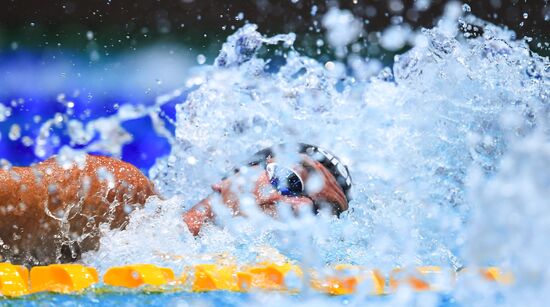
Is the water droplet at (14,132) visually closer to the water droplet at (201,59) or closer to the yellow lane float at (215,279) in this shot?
the water droplet at (201,59)

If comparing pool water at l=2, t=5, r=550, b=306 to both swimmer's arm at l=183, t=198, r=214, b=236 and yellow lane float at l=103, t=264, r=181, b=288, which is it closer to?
swimmer's arm at l=183, t=198, r=214, b=236

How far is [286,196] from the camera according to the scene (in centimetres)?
206

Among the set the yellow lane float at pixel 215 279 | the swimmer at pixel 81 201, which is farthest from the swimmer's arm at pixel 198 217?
the yellow lane float at pixel 215 279

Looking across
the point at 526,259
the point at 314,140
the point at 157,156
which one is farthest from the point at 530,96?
the point at 526,259

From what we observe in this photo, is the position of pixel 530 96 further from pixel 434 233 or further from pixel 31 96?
pixel 31 96

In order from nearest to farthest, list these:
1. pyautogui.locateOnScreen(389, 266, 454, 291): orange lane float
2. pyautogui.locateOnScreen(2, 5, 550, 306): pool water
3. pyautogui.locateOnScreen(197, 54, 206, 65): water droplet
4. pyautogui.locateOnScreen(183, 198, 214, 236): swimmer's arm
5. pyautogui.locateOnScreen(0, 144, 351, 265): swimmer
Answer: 1. pyautogui.locateOnScreen(389, 266, 454, 291): orange lane float
2. pyautogui.locateOnScreen(0, 144, 351, 265): swimmer
3. pyautogui.locateOnScreen(2, 5, 550, 306): pool water
4. pyautogui.locateOnScreen(183, 198, 214, 236): swimmer's arm
5. pyautogui.locateOnScreen(197, 54, 206, 65): water droplet

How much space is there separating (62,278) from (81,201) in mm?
322

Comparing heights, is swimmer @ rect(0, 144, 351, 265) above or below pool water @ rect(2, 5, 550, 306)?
below

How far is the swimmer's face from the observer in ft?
6.75

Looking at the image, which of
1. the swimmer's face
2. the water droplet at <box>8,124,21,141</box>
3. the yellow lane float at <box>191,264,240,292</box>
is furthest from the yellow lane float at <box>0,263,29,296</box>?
the water droplet at <box>8,124,21,141</box>

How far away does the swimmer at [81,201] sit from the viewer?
1748mm

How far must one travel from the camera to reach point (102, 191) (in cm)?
185

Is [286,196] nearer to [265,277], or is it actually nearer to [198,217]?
[198,217]

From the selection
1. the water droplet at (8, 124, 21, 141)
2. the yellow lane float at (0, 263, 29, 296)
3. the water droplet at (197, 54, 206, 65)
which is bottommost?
the yellow lane float at (0, 263, 29, 296)
